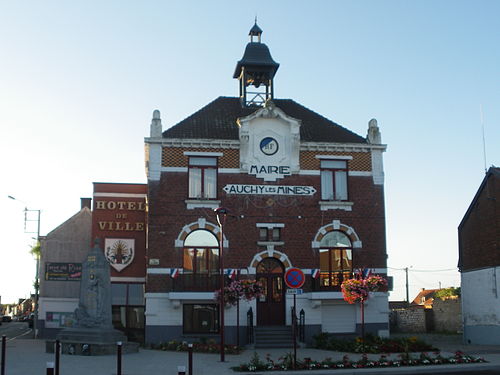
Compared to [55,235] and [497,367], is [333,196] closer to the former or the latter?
[497,367]

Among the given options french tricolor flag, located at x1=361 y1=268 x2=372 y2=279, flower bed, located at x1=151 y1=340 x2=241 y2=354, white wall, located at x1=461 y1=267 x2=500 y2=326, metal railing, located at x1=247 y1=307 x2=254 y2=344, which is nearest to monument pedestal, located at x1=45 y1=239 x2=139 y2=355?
flower bed, located at x1=151 y1=340 x2=241 y2=354

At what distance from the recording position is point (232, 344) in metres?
29.2

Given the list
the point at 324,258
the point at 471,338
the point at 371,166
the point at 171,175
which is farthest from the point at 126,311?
the point at 471,338

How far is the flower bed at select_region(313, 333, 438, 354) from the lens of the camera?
85.4 ft

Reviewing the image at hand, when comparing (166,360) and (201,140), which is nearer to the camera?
(166,360)

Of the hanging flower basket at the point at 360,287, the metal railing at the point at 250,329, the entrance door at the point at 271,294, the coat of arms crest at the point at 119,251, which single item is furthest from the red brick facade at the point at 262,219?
the coat of arms crest at the point at 119,251

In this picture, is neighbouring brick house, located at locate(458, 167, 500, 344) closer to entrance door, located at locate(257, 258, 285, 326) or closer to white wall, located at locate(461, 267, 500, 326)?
white wall, located at locate(461, 267, 500, 326)

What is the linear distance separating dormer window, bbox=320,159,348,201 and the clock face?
2.35 metres

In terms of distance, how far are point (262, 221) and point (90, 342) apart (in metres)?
9.74

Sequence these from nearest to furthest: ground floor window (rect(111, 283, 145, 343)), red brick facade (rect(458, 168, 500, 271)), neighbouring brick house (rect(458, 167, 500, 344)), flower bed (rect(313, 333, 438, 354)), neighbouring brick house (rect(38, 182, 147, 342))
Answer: flower bed (rect(313, 333, 438, 354)) → neighbouring brick house (rect(458, 167, 500, 344)) → red brick facade (rect(458, 168, 500, 271)) → ground floor window (rect(111, 283, 145, 343)) → neighbouring brick house (rect(38, 182, 147, 342))

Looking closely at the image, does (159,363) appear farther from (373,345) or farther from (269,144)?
(269,144)

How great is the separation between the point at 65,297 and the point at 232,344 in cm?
1223

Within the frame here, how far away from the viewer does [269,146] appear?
31.2 meters

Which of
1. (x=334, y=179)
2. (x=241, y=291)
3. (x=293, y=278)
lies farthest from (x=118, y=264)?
(x=293, y=278)
